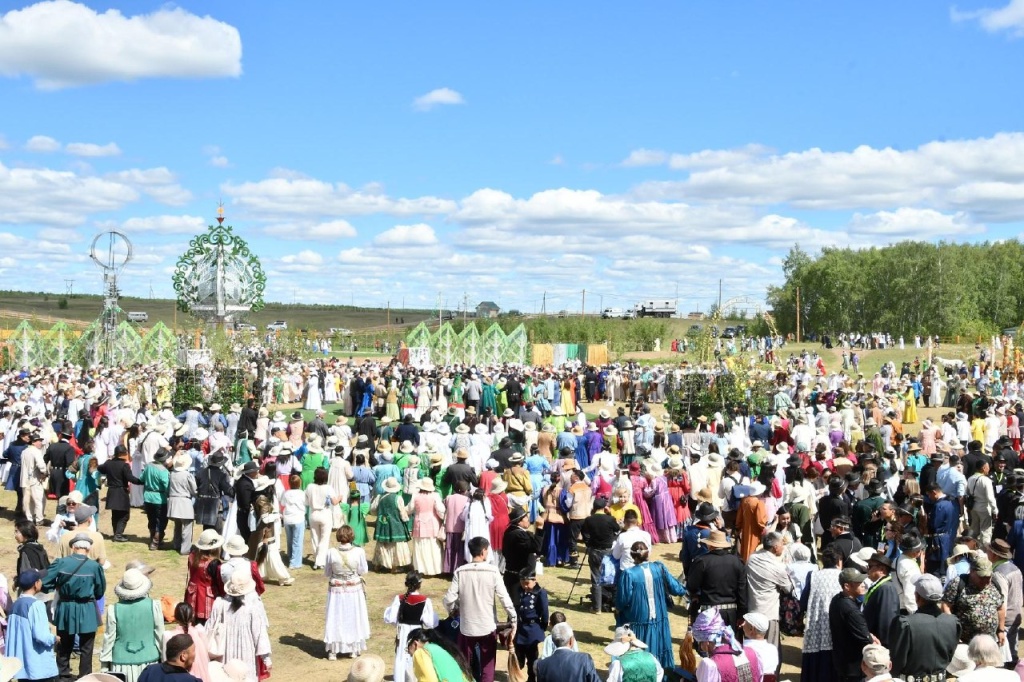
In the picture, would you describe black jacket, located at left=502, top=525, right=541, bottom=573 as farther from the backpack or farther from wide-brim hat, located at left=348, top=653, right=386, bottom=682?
wide-brim hat, located at left=348, top=653, right=386, bottom=682

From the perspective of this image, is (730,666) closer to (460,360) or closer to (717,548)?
(717,548)

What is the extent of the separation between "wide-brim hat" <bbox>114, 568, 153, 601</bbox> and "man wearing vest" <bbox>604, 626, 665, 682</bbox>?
356cm

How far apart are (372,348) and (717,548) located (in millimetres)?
67019

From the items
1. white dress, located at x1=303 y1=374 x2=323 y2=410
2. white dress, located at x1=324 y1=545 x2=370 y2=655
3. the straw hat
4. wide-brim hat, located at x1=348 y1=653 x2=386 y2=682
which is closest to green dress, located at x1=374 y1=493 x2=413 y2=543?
white dress, located at x1=324 y1=545 x2=370 y2=655

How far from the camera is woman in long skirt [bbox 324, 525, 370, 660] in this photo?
9.29 m

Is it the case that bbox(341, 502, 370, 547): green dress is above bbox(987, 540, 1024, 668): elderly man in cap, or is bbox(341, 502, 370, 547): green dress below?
below

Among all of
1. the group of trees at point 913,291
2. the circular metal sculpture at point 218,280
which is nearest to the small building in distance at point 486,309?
the group of trees at point 913,291

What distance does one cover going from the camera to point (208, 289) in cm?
3194

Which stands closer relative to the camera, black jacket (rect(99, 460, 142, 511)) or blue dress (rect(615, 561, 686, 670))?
blue dress (rect(615, 561, 686, 670))

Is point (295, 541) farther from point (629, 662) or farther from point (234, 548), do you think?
point (629, 662)

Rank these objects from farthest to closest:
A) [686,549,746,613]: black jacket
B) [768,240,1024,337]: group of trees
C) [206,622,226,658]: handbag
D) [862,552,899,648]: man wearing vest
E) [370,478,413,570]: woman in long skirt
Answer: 1. [768,240,1024,337]: group of trees
2. [370,478,413,570]: woman in long skirt
3. [686,549,746,613]: black jacket
4. [206,622,226,658]: handbag
5. [862,552,899,648]: man wearing vest

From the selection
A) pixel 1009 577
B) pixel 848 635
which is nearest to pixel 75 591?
pixel 848 635

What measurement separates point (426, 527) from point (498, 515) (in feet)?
3.27

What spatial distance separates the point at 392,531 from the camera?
1222 cm
